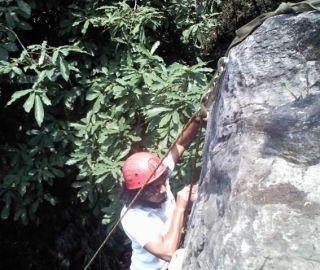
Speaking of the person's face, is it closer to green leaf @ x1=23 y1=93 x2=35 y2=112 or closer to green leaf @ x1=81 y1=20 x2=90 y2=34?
green leaf @ x1=23 y1=93 x2=35 y2=112

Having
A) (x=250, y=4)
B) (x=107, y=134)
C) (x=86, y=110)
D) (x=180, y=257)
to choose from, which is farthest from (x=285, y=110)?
(x=250, y=4)

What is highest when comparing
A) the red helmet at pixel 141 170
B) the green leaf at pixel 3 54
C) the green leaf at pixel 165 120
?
the green leaf at pixel 3 54

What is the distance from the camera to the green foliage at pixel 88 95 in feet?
10.2

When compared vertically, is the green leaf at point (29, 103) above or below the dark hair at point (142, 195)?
above

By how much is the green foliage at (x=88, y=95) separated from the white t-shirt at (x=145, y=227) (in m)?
0.55

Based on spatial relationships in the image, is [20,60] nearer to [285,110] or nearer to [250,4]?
[285,110]

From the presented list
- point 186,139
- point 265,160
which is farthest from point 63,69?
point 265,160

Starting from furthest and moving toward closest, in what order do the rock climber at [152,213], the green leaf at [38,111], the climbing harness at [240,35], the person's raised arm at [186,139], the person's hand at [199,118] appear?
the green leaf at [38,111] → the person's raised arm at [186,139] → the person's hand at [199,118] → the rock climber at [152,213] → the climbing harness at [240,35]

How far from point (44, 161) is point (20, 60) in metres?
0.83

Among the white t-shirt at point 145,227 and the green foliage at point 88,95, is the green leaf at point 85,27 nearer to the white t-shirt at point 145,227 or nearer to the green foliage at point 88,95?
the green foliage at point 88,95

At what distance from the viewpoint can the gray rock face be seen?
1413 millimetres

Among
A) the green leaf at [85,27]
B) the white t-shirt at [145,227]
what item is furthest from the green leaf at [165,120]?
the green leaf at [85,27]

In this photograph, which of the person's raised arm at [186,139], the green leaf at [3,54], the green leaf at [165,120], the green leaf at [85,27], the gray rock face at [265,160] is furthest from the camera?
the green leaf at [85,27]

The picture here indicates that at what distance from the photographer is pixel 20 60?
3115 millimetres
